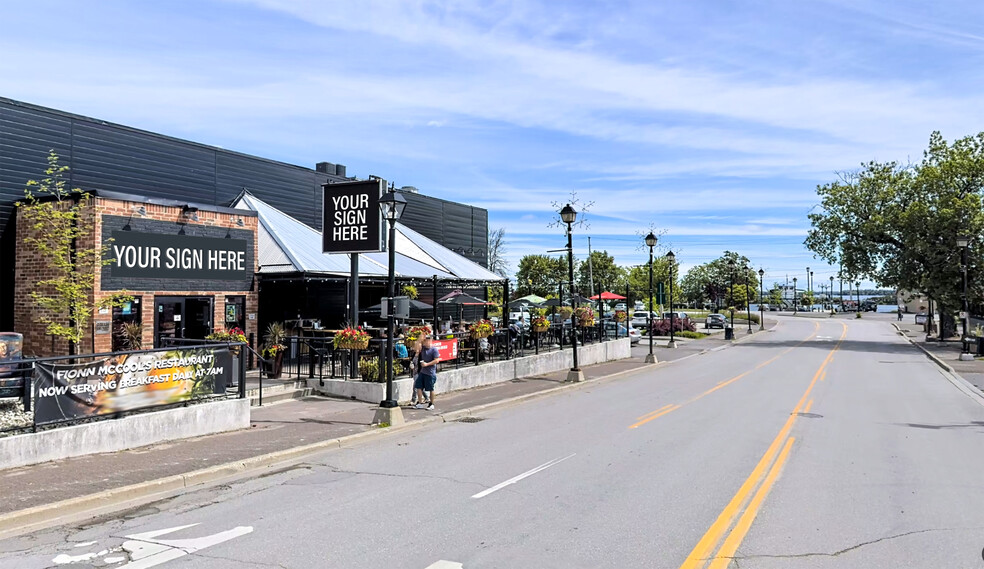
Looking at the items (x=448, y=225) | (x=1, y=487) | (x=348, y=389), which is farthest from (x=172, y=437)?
(x=448, y=225)

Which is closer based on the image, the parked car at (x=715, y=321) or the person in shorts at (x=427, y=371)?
the person in shorts at (x=427, y=371)

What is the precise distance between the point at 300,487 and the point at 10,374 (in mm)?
4536

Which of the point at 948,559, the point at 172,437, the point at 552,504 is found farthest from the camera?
the point at 172,437

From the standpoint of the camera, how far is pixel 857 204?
44625mm

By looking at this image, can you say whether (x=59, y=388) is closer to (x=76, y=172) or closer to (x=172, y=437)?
(x=172, y=437)

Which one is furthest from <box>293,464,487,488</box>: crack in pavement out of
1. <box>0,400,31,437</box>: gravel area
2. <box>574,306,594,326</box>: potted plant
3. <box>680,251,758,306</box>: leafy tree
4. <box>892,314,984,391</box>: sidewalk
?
<box>680,251,758,306</box>: leafy tree

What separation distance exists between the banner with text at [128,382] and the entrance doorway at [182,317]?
6.17m

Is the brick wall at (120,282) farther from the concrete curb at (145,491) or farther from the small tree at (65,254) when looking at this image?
the concrete curb at (145,491)

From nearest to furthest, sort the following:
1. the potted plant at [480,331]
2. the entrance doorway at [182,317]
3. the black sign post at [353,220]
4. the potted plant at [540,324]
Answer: the entrance doorway at [182,317], the black sign post at [353,220], the potted plant at [480,331], the potted plant at [540,324]

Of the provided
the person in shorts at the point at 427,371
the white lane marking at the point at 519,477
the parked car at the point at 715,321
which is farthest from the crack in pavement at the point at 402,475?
the parked car at the point at 715,321

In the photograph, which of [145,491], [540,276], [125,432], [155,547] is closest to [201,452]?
[125,432]

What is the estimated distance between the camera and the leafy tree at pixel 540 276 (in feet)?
250

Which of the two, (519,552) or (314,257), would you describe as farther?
(314,257)

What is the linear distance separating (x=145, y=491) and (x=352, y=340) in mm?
7980
